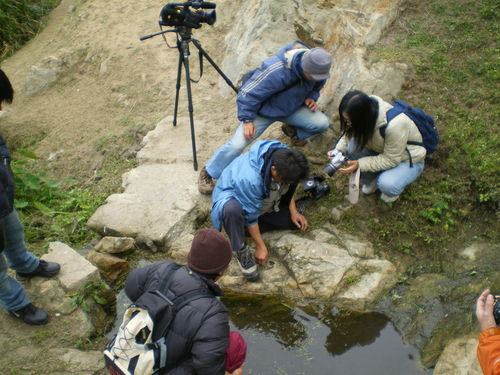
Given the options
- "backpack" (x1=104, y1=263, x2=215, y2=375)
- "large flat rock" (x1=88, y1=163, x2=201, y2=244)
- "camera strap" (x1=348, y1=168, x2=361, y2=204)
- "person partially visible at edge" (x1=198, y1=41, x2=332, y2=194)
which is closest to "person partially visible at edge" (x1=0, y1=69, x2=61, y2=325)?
"large flat rock" (x1=88, y1=163, x2=201, y2=244)

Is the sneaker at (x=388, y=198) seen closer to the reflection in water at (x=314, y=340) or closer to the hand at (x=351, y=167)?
the hand at (x=351, y=167)

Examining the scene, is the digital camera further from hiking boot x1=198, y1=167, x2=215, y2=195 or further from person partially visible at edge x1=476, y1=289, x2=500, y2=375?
person partially visible at edge x1=476, y1=289, x2=500, y2=375

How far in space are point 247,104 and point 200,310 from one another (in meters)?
2.43

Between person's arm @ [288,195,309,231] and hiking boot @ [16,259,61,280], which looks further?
person's arm @ [288,195,309,231]

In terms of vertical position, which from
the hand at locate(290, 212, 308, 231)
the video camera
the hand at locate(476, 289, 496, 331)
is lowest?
the hand at locate(290, 212, 308, 231)

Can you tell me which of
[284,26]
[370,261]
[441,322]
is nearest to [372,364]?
[441,322]

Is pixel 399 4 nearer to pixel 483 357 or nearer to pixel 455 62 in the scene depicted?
pixel 455 62

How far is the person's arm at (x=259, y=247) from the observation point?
A: 3.80 metres

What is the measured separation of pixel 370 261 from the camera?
389cm

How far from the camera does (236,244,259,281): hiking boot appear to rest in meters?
3.72

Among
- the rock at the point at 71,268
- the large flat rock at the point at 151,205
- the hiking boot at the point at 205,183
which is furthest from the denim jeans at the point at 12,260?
the hiking boot at the point at 205,183

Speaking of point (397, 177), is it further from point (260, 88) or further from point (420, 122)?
point (260, 88)

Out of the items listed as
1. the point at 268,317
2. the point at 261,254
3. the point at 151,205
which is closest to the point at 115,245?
the point at 151,205

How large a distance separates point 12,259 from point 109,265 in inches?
31.7
